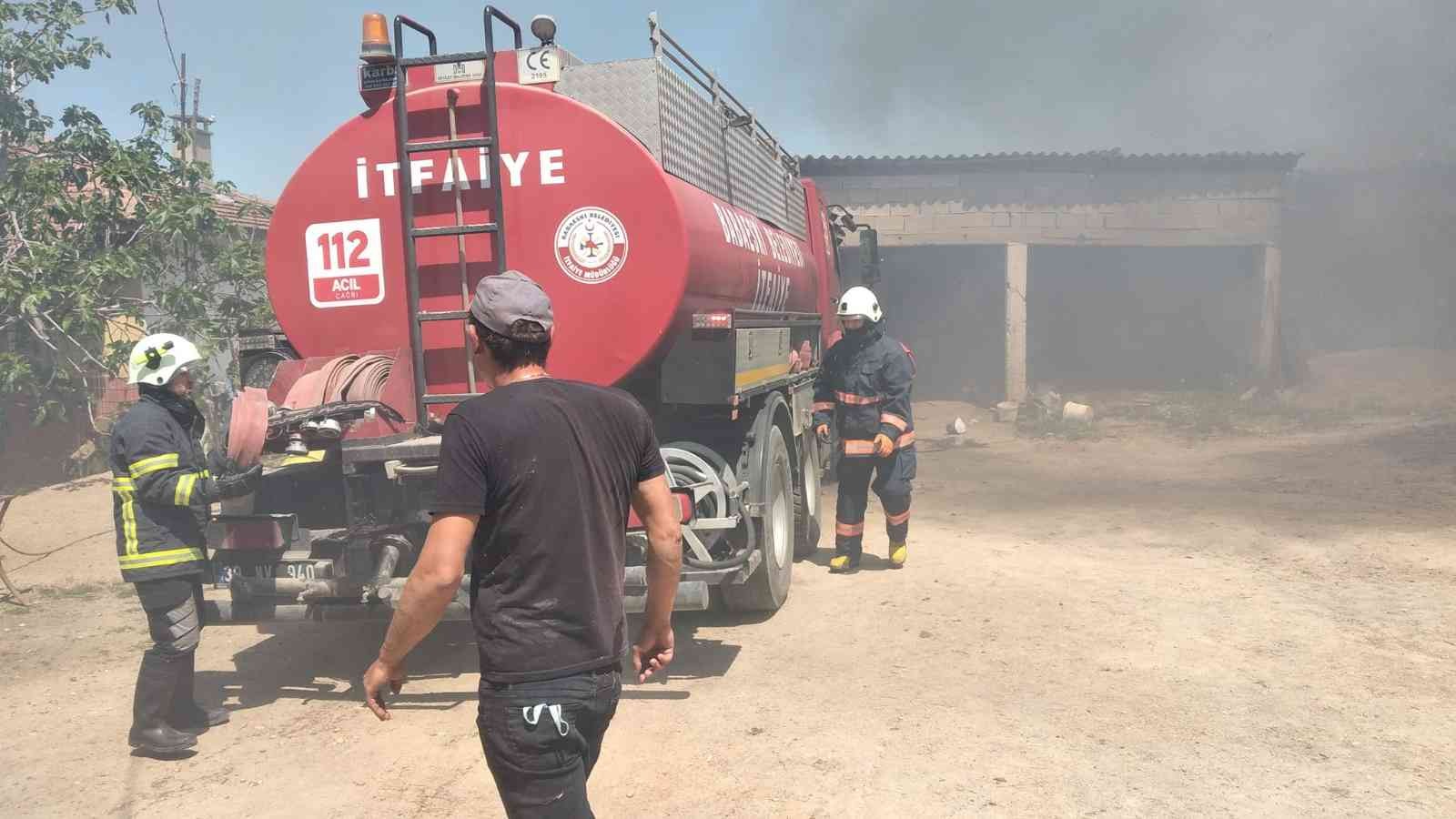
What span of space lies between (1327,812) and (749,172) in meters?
5.33

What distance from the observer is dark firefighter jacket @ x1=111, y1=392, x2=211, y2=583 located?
4422mm

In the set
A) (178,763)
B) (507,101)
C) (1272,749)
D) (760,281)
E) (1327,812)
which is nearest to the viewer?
(1327,812)

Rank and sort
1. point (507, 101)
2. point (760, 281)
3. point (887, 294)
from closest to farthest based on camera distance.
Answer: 1. point (507, 101)
2. point (760, 281)
3. point (887, 294)

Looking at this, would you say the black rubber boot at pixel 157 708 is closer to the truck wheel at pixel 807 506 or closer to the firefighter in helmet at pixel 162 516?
the firefighter in helmet at pixel 162 516

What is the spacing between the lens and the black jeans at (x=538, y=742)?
234cm

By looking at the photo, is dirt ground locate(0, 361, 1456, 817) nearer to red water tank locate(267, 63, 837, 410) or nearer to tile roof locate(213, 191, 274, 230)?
red water tank locate(267, 63, 837, 410)

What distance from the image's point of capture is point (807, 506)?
8148 millimetres

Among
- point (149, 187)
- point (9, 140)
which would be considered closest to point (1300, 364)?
point (149, 187)

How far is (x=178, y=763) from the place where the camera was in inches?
176

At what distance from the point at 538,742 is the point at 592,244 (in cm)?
313

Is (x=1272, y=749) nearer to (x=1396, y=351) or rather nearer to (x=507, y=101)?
(x=507, y=101)

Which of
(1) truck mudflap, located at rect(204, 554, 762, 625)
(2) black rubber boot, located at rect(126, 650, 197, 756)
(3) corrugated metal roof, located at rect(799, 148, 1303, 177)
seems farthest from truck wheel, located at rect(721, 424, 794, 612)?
(3) corrugated metal roof, located at rect(799, 148, 1303, 177)

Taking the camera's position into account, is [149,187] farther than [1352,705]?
Yes

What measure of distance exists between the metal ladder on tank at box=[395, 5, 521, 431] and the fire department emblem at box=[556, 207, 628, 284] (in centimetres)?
31
